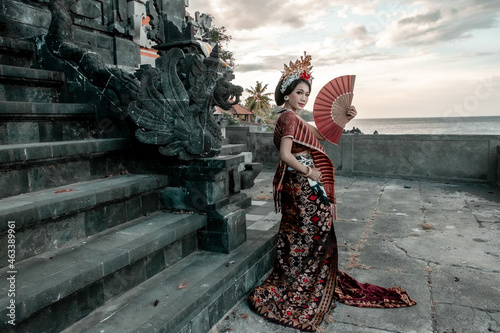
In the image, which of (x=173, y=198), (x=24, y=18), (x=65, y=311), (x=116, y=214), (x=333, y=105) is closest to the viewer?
(x=65, y=311)

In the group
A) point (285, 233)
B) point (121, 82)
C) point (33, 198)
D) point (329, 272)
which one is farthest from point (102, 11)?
Answer: point (329, 272)

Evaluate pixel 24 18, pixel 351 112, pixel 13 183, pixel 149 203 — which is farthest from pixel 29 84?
pixel 351 112

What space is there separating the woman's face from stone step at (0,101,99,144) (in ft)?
7.34

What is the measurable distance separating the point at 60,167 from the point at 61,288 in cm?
143

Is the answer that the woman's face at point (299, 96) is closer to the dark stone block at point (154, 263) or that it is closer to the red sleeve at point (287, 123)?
the red sleeve at point (287, 123)

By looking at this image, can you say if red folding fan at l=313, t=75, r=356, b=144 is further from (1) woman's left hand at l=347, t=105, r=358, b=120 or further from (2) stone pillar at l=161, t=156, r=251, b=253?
(2) stone pillar at l=161, t=156, r=251, b=253

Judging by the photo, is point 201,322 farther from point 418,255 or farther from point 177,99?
point 418,255

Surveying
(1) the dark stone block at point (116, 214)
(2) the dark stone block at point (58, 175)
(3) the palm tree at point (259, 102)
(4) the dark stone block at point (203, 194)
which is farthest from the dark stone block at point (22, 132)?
(3) the palm tree at point (259, 102)

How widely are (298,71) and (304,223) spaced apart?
4.63ft

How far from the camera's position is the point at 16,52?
13.4 ft

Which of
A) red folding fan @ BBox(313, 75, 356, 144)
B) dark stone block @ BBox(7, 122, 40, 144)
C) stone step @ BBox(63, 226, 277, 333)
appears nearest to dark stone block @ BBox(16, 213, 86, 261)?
stone step @ BBox(63, 226, 277, 333)

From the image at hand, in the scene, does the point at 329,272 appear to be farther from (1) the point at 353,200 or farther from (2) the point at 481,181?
(2) the point at 481,181

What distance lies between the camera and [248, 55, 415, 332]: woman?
9.70ft

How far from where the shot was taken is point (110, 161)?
A: 3488mm
